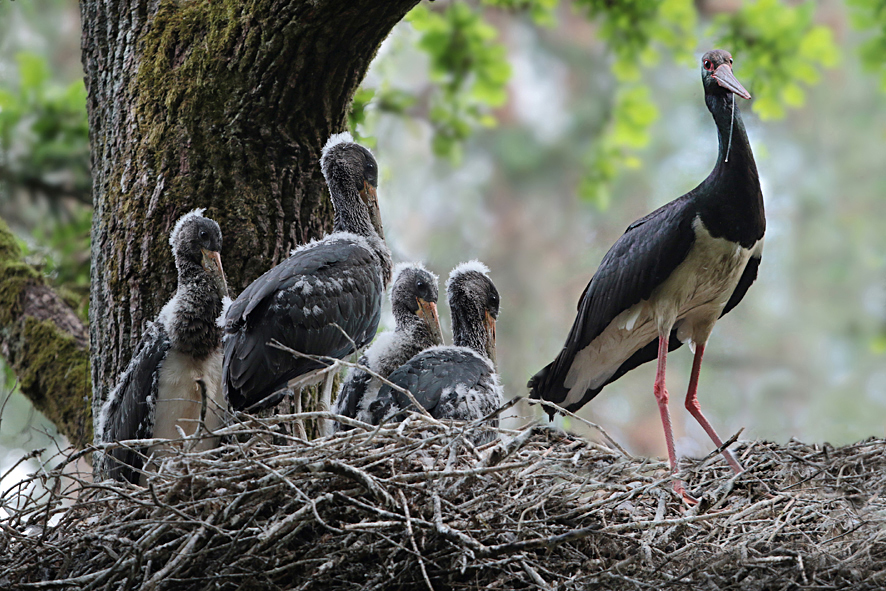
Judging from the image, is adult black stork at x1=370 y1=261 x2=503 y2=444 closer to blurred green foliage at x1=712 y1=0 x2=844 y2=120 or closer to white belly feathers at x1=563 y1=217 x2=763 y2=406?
white belly feathers at x1=563 y1=217 x2=763 y2=406

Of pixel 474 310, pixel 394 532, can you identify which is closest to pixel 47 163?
pixel 474 310

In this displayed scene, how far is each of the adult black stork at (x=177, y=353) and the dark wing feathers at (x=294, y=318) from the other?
0.41ft

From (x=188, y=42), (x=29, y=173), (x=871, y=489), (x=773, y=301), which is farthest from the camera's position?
(x=773, y=301)

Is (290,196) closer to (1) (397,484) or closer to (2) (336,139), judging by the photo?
(2) (336,139)

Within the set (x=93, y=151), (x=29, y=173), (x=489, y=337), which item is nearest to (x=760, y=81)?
(x=489, y=337)

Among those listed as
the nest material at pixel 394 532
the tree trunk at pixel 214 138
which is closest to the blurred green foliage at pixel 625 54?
the tree trunk at pixel 214 138

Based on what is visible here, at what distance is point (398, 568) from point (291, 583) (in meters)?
0.26

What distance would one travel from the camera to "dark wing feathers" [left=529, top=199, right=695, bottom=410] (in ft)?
10.5

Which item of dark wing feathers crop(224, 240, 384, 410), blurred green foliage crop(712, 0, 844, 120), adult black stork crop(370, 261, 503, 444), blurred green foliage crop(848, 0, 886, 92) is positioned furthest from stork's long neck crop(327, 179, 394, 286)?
blurred green foliage crop(848, 0, 886, 92)

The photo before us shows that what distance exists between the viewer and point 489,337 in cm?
362

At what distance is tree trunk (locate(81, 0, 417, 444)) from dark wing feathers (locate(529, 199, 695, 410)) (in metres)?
1.09

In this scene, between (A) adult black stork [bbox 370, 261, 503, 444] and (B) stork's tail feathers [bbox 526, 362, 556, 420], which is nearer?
(A) adult black stork [bbox 370, 261, 503, 444]

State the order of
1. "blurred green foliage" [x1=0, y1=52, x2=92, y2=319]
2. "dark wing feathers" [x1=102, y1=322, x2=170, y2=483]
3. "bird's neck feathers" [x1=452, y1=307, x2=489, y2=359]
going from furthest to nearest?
"blurred green foliage" [x1=0, y1=52, x2=92, y2=319] → "bird's neck feathers" [x1=452, y1=307, x2=489, y2=359] → "dark wing feathers" [x1=102, y1=322, x2=170, y2=483]

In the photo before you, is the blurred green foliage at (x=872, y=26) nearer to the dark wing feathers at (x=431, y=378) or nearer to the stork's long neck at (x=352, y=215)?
the stork's long neck at (x=352, y=215)
